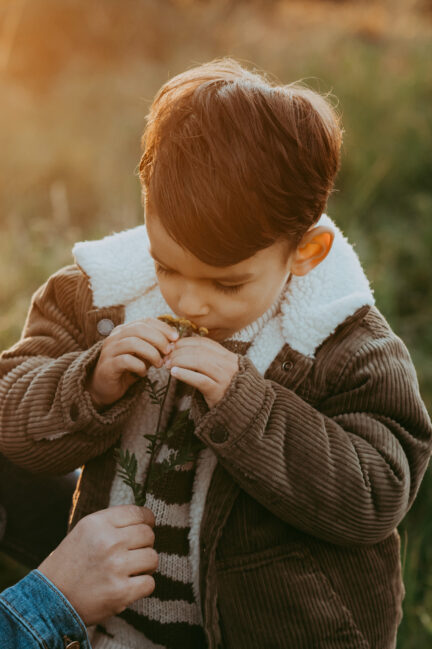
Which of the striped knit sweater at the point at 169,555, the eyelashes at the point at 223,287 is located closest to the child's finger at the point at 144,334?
the eyelashes at the point at 223,287

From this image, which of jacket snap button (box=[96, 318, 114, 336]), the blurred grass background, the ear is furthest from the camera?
the blurred grass background

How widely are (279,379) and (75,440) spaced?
542mm

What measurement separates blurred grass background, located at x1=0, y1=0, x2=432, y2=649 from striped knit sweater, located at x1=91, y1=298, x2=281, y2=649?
0.78 meters

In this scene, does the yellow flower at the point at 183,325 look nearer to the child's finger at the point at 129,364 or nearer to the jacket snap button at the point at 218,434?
the child's finger at the point at 129,364

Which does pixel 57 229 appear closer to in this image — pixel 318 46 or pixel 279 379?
pixel 279 379

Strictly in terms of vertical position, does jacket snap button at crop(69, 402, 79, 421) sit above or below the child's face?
below

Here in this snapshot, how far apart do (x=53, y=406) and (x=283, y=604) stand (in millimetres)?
755

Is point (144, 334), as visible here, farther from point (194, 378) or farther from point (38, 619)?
point (38, 619)

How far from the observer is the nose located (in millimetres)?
1480

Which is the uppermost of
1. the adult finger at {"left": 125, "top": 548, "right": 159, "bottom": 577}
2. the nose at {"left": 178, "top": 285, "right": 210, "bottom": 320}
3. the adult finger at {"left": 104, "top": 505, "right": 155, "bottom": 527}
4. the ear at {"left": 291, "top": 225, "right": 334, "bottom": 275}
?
the ear at {"left": 291, "top": 225, "right": 334, "bottom": 275}

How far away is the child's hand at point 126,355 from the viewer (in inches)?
58.0

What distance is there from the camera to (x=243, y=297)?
152 centimetres

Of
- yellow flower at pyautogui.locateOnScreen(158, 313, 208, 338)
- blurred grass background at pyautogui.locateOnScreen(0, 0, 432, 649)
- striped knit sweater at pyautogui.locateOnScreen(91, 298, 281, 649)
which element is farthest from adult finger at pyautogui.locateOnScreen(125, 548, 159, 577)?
blurred grass background at pyautogui.locateOnScreen(0, 0, 432, 649)

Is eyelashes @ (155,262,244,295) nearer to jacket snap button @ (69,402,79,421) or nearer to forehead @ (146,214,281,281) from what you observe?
forehead @ (146,214,281,281)
